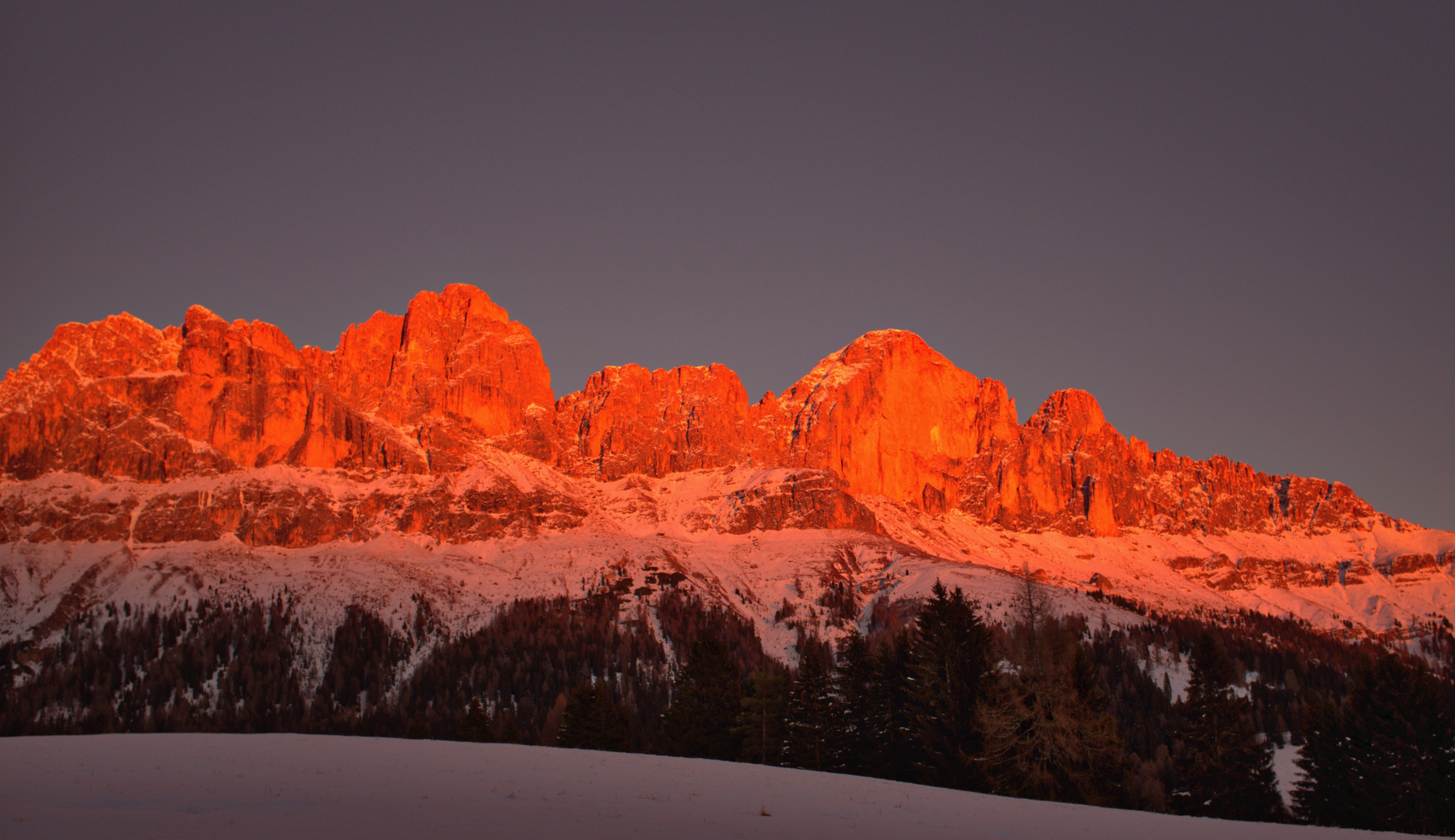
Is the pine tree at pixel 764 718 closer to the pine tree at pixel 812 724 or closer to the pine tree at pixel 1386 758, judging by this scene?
the pine tree at pixel 812 724

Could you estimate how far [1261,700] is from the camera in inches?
4867

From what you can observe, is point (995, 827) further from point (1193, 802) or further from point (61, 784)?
point (1193, 802)

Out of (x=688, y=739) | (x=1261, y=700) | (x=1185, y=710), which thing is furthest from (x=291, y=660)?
(x=1185, y=710)

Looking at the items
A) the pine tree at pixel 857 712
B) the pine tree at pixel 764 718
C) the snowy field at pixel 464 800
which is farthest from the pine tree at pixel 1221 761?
the pine tree at pixel 764 718

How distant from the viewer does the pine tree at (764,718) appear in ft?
175

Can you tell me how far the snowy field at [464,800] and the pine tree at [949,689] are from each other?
7889mm

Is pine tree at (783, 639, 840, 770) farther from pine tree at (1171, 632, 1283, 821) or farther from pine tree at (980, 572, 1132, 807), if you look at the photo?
pine tree at (1171, 632, 1283, 821)

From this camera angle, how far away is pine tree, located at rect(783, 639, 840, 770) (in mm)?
50000

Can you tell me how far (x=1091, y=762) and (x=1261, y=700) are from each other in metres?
105

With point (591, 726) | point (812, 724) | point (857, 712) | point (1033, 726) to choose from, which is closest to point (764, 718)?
point (812, 724)

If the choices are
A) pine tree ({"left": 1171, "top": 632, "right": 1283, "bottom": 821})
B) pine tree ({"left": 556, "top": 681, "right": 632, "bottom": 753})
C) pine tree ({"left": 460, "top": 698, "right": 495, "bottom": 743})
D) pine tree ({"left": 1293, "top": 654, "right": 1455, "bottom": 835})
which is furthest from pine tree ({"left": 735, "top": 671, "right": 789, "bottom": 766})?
pine tree ({"left": 1293, "top": 654, "right": 1455, "bottom": 835})

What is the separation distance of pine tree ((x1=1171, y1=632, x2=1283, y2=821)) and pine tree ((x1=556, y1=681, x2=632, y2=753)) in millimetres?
30348

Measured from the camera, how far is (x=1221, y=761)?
148ft

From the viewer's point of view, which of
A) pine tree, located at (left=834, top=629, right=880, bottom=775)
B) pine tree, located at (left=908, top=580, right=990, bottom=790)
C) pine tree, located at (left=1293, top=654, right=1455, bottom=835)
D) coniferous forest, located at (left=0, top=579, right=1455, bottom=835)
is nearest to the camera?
coniferous forest, located at (left=0, top=579, right=1455, bottom=835)
